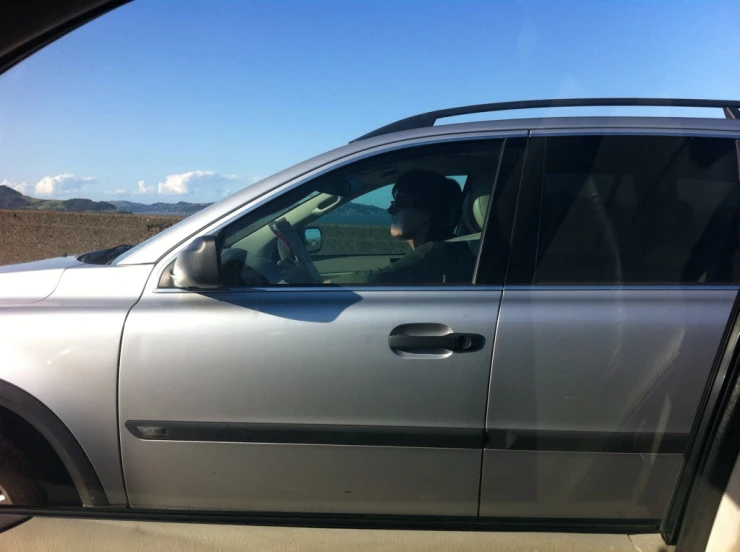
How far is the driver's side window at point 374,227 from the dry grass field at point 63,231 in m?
0.88

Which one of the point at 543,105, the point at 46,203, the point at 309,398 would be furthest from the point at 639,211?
the point at 46,203

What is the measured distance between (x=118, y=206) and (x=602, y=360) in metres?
2.22

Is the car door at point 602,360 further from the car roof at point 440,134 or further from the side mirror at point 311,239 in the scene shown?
the side mirror at point 311,239

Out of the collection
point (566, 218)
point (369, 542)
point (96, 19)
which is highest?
point (96, 19)

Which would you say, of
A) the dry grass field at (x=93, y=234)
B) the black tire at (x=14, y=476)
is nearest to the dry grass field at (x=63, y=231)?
the dry grass field at (x=93, y=234)

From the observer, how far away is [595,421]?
2178 mm

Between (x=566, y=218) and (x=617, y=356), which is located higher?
(x=566, y=218)

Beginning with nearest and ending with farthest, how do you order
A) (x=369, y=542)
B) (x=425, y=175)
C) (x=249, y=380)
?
(x=369, y=542) → (x=249, y=380) → (x=425, y=175)

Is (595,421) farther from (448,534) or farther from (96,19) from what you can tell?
(96,19)

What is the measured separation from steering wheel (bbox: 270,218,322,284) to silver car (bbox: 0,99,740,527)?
0.25 feet

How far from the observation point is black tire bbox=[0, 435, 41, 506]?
7.63 feet

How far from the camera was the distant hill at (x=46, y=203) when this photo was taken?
287 centimetres

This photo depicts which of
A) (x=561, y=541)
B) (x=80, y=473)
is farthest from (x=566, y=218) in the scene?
(x=80, y=473)

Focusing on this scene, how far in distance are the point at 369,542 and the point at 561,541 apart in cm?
63
